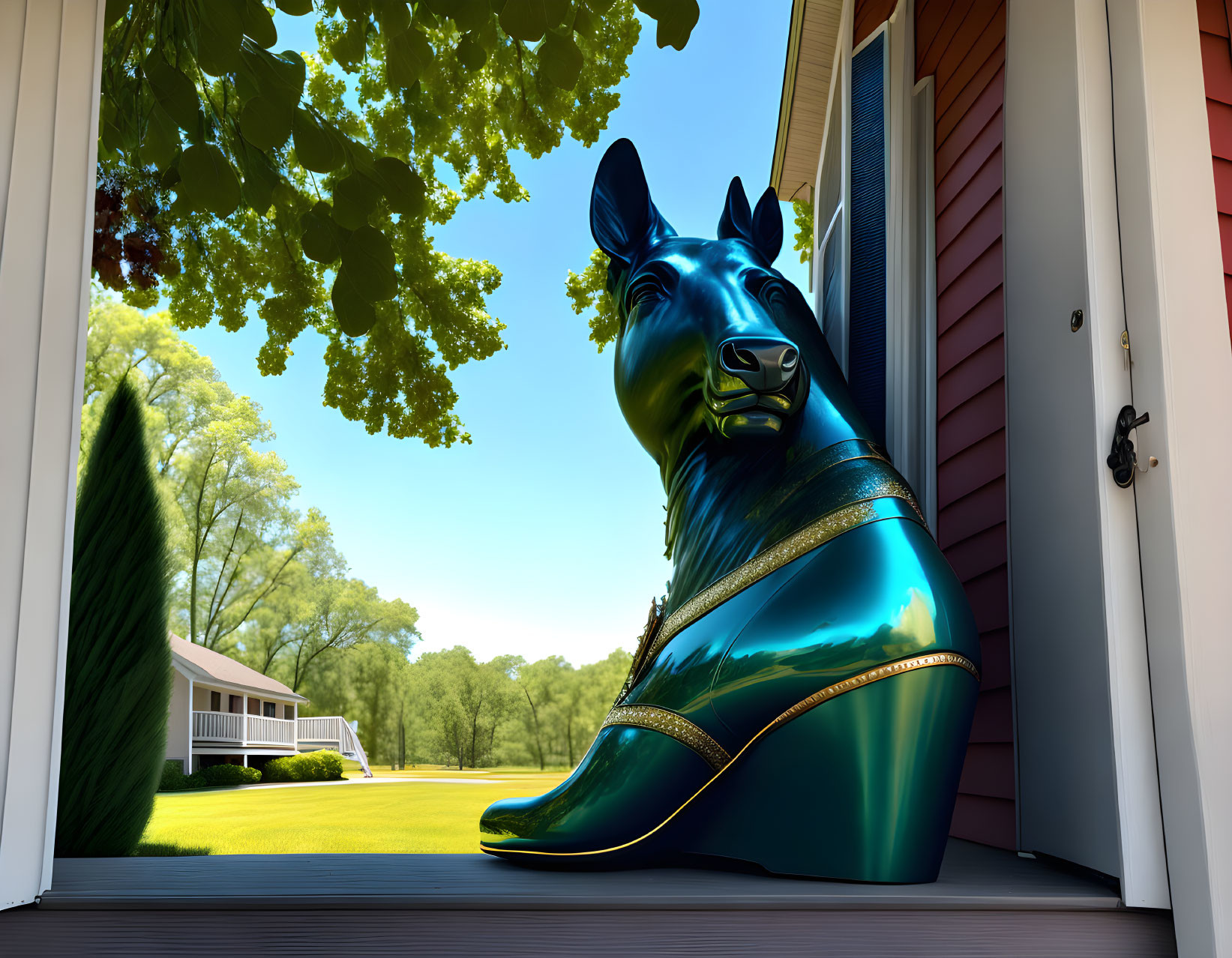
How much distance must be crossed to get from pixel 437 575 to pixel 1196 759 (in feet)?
133

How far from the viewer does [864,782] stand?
118 cm

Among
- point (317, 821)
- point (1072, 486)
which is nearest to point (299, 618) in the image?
point (317, 821)

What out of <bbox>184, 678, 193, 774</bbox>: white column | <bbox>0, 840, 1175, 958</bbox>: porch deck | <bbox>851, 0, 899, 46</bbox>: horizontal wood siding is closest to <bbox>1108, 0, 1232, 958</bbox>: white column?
<bbox>0, 840, 1175, 958</bbox>: porch deck

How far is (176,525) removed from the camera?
60.6ft

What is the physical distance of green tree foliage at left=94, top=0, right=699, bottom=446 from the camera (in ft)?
4.65

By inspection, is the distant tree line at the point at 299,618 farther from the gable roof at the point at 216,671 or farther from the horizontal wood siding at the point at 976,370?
the horizontal wood siding at the point at 976,370

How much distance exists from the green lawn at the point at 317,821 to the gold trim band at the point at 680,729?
2387 millimetres

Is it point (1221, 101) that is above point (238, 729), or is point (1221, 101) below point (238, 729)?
above

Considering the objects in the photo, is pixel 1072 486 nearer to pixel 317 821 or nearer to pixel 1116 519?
pixel 1116 519

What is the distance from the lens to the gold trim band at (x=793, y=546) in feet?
4.44

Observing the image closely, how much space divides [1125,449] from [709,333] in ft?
2.37

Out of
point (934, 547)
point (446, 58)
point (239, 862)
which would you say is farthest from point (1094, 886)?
point (446, 58)

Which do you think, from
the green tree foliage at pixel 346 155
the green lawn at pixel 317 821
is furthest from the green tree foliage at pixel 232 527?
the green tree foliage at pixel 346 155

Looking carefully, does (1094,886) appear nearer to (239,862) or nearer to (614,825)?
(614,825)
